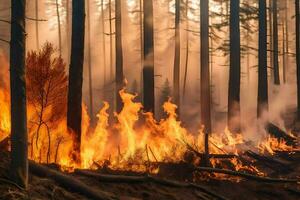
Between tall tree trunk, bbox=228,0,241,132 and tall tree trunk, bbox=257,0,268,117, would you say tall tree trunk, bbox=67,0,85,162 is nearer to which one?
tall tree trunk, bbox=228,0,241,132

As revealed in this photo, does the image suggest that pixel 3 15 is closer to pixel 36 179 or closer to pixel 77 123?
pixel 77 123

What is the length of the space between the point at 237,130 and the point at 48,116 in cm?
966

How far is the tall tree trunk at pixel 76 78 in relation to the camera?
1138 centimetres

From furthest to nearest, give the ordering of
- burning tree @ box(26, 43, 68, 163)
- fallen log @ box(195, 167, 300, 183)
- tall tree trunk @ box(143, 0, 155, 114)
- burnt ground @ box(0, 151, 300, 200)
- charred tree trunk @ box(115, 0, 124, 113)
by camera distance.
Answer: charred tree trunk @ box(115, 0, 124, 113) → tall tree trunk @ box(143, 0, 155, 114) → burning tree @ box(26, 43, 68, 163) → fallen log @ box(195, 167, 300, 183) → burnt ground @ box(0, 151, 300, 200)

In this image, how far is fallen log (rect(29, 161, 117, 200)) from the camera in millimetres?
7891

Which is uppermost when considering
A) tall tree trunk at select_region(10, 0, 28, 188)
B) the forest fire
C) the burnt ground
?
tall tree trunk at select_region(10, 0, 28, 188)

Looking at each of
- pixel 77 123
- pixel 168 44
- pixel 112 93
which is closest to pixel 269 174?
pixel 77 123

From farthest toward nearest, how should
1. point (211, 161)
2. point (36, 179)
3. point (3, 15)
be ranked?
point (3, 15)
point (211, 161)
point (36, 179)

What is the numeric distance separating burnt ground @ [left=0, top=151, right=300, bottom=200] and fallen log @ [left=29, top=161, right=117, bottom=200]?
0.31ft

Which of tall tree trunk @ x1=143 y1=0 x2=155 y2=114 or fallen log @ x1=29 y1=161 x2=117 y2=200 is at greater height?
tall tree trunk @ x1=143 y1=0 x2=155 y2=114

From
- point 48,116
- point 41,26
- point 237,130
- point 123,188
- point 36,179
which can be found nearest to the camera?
point 36,179

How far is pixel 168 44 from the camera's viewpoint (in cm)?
5125

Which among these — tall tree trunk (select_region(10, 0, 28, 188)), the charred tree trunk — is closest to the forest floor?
tall tree trunk (select_region(10, 0, 28, 188))

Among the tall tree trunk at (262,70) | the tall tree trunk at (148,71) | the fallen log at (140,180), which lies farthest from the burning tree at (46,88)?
the tall tree trunk at (262,70)
